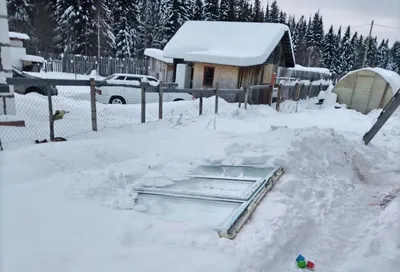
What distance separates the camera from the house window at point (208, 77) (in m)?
17.9

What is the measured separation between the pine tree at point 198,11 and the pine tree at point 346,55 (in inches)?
1214

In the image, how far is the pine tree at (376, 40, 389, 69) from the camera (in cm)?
6988

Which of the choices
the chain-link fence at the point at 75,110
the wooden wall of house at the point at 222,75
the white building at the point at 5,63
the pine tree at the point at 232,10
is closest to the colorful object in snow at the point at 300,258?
the chain-link fence at the point at 75,110

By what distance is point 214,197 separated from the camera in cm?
394

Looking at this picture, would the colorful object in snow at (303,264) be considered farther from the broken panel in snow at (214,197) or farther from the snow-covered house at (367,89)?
the snow-covered house at (367,89)

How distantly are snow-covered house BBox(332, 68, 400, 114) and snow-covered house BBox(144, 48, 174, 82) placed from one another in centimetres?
1175

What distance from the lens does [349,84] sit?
19.2 m

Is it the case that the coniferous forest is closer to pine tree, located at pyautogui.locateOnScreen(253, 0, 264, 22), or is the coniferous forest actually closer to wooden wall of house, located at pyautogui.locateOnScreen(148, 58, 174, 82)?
pine tree, located at pyautogui.locateOnScreen(253, 0, 264, 22)

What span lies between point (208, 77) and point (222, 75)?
1.00 m

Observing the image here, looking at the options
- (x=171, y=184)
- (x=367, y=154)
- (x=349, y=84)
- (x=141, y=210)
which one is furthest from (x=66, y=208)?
(x=349, y=84)

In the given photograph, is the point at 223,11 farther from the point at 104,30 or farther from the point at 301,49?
the point at 301,49

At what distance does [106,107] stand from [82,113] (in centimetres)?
125

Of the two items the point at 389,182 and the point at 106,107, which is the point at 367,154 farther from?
the point at 106,107

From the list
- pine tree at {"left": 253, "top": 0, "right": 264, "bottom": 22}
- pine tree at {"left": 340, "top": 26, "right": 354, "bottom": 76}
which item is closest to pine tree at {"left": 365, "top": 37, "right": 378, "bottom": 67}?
pine tree at {"left": 340, "top": 26, "right": 354, "bottom": 76}
